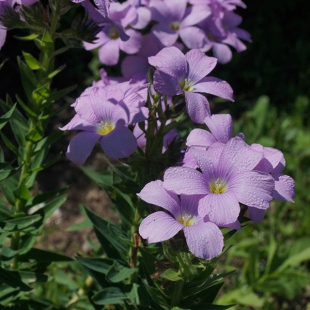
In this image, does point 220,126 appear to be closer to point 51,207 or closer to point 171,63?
point 171,63

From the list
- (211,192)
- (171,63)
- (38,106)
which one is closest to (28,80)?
(38,106)

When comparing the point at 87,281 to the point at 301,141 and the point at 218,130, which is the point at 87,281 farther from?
the point at 301,141

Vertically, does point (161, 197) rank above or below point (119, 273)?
above

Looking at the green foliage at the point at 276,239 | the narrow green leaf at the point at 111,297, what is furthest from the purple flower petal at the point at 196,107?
the green foliage at the point at 276,239

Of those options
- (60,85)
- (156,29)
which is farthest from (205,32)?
(60,85)

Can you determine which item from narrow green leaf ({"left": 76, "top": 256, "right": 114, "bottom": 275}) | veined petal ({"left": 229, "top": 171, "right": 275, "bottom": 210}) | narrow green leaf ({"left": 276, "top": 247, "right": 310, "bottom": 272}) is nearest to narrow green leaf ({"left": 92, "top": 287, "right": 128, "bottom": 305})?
narrow green leaf ({"left": 76, "top": 256, "right": 114, "bottom": 275})

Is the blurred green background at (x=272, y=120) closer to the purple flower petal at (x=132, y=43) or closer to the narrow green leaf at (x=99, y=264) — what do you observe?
the narrow green leaf at (x=99, y=264)
